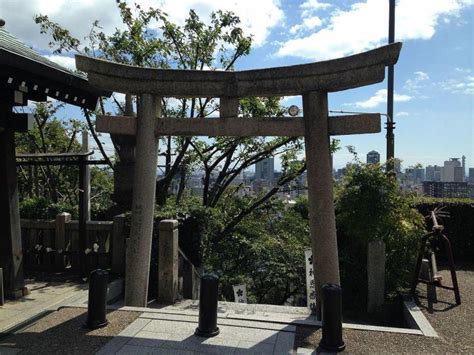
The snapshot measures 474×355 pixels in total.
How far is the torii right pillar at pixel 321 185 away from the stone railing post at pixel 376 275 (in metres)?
1.49

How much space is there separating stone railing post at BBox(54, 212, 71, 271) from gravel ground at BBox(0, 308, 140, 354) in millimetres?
2804

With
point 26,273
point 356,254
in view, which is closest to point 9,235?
point 26,273

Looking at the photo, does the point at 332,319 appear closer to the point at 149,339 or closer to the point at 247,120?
the point at 149,339

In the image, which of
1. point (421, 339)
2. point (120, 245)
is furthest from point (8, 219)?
point (421, 339)

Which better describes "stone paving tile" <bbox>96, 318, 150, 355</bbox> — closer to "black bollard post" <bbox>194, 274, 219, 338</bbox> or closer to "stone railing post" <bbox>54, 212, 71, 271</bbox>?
"black bollard post" <bbox>194, 274, 219, 338</bbox>

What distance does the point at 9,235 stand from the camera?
7418 mm

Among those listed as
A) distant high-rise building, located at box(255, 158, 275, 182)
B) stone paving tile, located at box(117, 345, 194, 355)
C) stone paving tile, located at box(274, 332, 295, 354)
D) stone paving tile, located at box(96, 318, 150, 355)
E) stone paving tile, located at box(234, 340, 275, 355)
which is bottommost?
stone paving tile, located at box(274, 332, 295, 354)

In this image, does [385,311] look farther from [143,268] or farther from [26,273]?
[26,273]

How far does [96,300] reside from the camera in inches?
231

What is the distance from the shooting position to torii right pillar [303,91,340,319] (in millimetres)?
6383

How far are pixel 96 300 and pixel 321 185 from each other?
12.1ft

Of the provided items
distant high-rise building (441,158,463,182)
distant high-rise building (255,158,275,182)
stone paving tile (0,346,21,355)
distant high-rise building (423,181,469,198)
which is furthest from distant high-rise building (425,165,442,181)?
stone paving tile (0,346,21,355)

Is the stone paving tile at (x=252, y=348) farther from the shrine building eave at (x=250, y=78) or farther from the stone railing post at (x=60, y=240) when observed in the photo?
the stone railing post at (x=60, y=240)

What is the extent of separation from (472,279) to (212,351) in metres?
7.46
